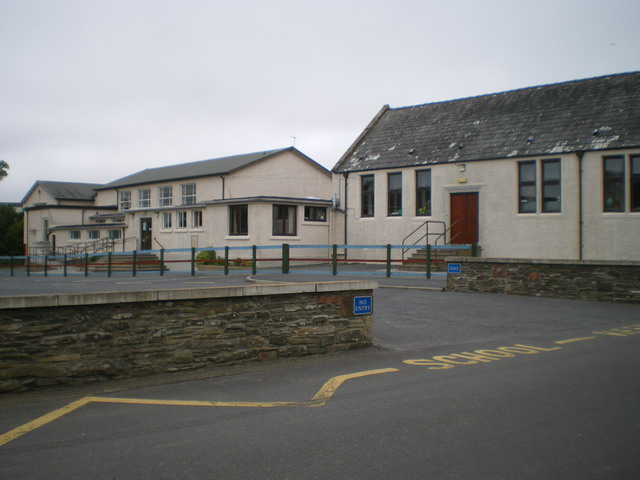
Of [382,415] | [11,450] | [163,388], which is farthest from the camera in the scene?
[163,388]

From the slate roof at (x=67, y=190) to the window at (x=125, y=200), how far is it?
18.0 feet

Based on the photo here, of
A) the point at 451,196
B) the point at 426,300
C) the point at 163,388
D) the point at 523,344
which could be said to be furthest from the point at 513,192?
the point at 163,388

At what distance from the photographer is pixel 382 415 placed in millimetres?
5664

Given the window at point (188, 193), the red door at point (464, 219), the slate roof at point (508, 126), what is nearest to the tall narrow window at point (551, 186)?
the slate roof at point (508, 126)

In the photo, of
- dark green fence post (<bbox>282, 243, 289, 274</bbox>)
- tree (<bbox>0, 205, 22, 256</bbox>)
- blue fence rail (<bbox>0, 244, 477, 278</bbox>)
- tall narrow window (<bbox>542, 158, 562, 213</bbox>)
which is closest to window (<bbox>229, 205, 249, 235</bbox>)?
blue fence rail (<bbox>0, 244, 477, 278</bbox>)

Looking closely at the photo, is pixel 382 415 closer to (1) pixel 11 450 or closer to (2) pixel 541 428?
(2) pixel 541 428

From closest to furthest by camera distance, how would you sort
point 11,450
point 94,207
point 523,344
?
point 11,450, point 523,344, point 94,207

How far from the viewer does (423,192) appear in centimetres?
2902

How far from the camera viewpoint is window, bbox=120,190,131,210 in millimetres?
48656

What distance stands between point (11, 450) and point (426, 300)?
1129cm

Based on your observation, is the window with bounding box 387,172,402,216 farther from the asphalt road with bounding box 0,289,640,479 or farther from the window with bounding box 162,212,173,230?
the asphalt road with bounding box 0,289,640,479

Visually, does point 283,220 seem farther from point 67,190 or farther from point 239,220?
point 67,190

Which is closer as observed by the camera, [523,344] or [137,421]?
[137,421]

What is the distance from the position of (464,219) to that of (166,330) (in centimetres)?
2203
